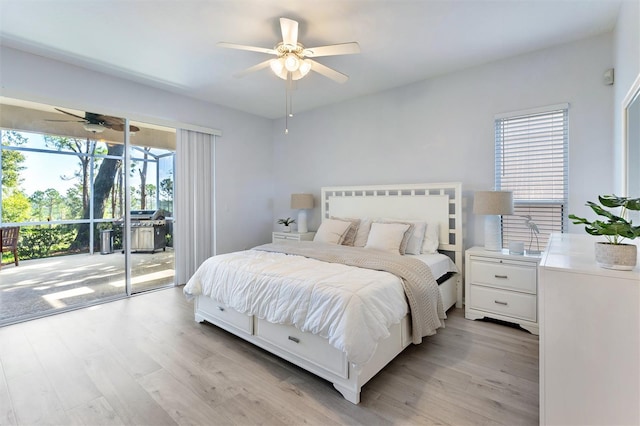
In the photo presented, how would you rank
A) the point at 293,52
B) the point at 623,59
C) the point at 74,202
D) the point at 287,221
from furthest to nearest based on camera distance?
the point at 287,221
the point at 74,202
the point at 293,52
the point at 623,59

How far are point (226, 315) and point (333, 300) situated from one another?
1305 millimetres

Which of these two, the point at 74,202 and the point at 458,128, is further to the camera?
the point at 74,202

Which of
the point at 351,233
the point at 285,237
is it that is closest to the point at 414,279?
the point at 351,233

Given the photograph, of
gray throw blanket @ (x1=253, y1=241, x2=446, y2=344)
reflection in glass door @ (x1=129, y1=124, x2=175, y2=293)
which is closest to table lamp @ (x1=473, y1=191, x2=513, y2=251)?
gray throw blanket @ (x1=253, y1=241, x2=446, y2=344)

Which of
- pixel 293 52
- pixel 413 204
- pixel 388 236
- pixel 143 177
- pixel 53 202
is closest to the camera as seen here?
pixel 293 52

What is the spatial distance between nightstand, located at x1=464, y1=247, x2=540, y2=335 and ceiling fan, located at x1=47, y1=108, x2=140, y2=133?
15.1 ft

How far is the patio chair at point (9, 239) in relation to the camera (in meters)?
3.67

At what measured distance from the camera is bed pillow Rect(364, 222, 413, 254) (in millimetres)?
3215

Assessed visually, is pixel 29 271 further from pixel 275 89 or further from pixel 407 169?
pixel 407 169

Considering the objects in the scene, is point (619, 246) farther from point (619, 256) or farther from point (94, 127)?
point (94, 127)

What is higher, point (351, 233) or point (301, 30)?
point (301, 30)

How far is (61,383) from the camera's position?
6.60ft

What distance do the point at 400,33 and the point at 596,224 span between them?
2.28m

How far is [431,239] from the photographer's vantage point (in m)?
3.45
